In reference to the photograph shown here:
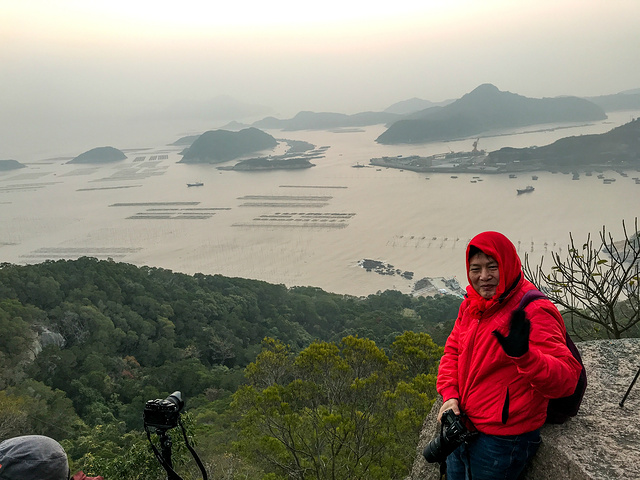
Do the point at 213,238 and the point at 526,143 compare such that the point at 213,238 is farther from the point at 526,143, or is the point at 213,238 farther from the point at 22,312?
the point at 526,143

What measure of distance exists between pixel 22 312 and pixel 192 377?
14.2 feet

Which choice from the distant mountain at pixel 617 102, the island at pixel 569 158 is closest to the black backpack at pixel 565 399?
the island at pixel 569 158

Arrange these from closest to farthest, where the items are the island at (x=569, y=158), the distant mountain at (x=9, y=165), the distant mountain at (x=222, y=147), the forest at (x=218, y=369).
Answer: the forest at (x=218, y=369), the island at (x=569, y=158), the distant mountain at (x=222, y=147), the distant mountain at (x=9, y=165)

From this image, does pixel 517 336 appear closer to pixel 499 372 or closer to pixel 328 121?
pixel 499 372

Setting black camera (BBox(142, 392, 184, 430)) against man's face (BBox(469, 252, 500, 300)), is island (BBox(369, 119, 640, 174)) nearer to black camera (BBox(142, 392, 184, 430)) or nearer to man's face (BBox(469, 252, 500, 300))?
man's face (BBox(469, 252, 500, 300))

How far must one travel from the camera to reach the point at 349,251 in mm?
23406

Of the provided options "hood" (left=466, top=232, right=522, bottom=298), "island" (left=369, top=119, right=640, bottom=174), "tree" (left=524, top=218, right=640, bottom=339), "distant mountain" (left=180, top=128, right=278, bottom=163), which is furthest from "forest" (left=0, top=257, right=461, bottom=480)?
"distant mountain" (left=180, top=128, right=278, bottom=163)

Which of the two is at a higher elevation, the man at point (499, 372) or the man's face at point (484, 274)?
the man's face at point (484, 274)

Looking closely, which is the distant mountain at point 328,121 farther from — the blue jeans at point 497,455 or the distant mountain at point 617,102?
the blue jeans at point 497,455

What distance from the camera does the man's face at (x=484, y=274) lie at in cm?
120

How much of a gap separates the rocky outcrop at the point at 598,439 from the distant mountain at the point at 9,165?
71430 millimetres

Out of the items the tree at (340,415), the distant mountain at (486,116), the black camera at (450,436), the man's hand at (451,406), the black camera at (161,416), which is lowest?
the tree at (340,415)

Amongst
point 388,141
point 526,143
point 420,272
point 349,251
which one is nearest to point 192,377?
point 420,272

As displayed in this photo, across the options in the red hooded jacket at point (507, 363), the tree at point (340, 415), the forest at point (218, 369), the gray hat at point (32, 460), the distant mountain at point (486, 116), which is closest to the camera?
the gray hat at point (32, 460)
